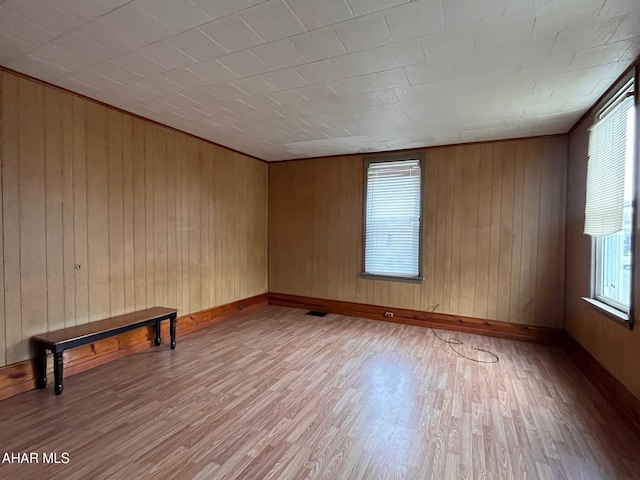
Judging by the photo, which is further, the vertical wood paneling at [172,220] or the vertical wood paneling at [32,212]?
the vertical wood paneling at [172,220]

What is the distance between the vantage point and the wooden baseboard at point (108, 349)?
8.19ft

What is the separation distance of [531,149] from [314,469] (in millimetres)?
4243

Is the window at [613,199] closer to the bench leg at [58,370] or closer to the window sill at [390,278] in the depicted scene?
the window sill at [390,278]

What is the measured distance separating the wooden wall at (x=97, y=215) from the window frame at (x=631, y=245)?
4409mm

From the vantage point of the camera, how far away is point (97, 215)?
3.11 m

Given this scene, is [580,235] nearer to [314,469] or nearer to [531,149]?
[531,149]

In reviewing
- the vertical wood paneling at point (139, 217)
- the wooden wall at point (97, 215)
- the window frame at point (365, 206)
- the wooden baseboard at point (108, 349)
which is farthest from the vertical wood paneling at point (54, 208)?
the window frame at point (365, 206)

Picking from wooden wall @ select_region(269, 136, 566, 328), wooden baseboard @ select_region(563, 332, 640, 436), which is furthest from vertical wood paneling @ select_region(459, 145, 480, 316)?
wooden baseboard @ select_region(563, 332, 640, 436)

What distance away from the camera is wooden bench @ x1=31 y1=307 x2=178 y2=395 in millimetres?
2504

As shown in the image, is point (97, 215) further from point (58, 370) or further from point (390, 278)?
point (390, 278)

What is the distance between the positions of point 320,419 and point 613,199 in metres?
2.94

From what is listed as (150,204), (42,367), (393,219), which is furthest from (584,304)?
(42,367)

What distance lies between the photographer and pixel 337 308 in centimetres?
515

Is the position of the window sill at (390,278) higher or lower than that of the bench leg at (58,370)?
higher
